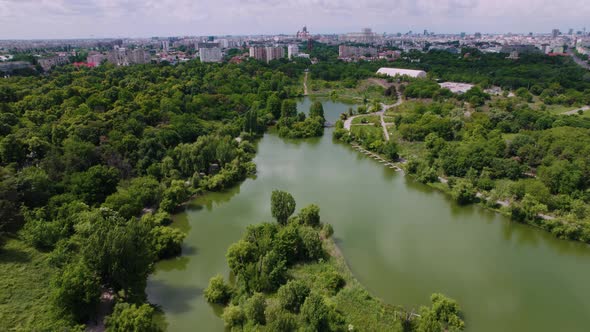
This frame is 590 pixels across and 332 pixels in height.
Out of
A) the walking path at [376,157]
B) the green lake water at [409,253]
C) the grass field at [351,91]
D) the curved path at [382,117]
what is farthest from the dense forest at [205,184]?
the grass field at [351,91]

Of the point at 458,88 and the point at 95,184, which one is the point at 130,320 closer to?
the point at 95,184

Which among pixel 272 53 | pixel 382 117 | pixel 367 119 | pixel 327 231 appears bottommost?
pixel 327 231

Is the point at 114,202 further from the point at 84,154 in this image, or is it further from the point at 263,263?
the point at 263,263

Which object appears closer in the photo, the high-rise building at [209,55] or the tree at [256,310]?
the tree at [256,310]

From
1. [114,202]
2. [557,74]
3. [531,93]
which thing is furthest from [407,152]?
[557,74]

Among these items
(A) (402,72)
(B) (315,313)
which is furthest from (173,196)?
(A) (402,72)

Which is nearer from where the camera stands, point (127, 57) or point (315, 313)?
point (315, 313)

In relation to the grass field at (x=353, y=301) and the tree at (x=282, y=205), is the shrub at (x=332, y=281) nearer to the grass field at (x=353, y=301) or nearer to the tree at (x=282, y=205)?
the grass field at (x=353, y=301)
